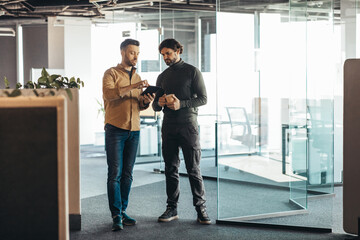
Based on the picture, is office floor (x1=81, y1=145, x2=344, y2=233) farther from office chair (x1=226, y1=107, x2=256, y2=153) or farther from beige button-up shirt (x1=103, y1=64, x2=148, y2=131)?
beige button-up shirt (x1=103, y1=64, x2=148, y2=131)

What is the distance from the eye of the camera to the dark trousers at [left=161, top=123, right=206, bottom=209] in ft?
12.5

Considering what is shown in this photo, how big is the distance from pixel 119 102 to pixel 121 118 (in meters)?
0.14

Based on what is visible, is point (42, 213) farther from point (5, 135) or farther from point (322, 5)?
point (322, 5)

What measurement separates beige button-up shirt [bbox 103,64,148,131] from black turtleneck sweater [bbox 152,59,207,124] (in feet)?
0.90

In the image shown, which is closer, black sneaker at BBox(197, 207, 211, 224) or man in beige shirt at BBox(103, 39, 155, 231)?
man in beige shirt at BBox(103, 39, 155, 231)

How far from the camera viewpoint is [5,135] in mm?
1921

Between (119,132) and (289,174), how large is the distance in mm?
1615

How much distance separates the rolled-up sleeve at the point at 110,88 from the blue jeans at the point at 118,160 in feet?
0.80

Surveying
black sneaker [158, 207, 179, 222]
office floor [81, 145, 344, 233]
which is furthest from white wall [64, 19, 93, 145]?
black sneaker [158, 207, 179, 222]

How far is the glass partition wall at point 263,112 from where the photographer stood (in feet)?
13.1

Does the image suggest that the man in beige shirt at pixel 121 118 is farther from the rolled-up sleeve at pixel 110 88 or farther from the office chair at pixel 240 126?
the office chair at pixel 240 126

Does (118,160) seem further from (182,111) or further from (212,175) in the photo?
(212,175)

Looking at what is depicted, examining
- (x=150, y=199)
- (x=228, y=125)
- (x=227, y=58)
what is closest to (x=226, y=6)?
(x=227, y=58)

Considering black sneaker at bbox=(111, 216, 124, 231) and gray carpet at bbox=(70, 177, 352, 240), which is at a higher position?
black sneaker at bbox=(111, 216, 124, 231)
